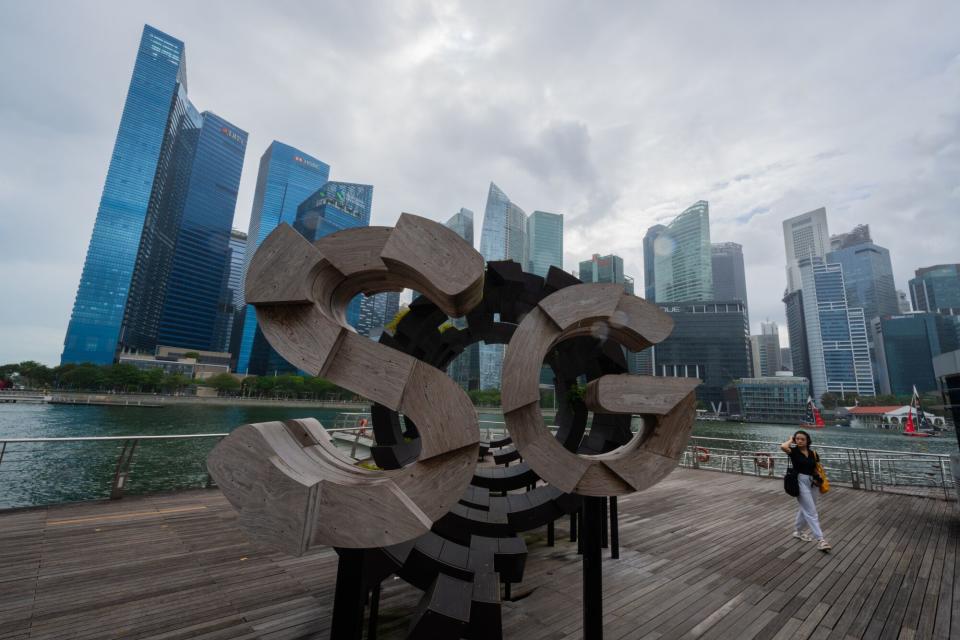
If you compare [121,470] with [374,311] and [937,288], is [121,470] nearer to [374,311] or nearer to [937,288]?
[374,311]

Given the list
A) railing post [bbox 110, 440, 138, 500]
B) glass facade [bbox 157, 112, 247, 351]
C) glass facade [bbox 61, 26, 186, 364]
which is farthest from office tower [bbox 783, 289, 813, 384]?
glass facade [bbox 61, 26, 186, 364]

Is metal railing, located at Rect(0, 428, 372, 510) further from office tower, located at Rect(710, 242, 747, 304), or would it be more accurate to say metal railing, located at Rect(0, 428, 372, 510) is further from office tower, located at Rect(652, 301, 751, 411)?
office tower, located at Rect(710, 242, 747, 304)

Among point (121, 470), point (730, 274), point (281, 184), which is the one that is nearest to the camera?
point (121, 470)

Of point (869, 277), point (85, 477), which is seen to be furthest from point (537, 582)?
point (869, 277)

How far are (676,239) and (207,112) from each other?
177130 mm

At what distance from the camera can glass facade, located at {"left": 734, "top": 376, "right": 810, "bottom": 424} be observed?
2776 inches

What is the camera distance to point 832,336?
117375mm

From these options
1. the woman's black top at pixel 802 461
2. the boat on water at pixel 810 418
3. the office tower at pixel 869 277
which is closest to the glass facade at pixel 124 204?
the woman's black top at pixel 802 461

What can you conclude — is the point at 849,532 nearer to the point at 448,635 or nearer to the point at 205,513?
the point at 448,635

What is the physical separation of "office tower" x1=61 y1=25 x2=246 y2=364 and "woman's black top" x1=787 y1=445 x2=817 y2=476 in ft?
454

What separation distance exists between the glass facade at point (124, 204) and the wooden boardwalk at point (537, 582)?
133 m

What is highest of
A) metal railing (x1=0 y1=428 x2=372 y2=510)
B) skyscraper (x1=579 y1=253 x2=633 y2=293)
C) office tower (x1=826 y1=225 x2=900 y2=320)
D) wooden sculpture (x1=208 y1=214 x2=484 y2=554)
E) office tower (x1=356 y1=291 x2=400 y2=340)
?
office tower (x1=826 y1=225 x2=900 y2=320)

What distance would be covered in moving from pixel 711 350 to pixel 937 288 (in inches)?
5458

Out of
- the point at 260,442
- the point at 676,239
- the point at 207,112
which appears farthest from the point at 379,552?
the point at 207,112
